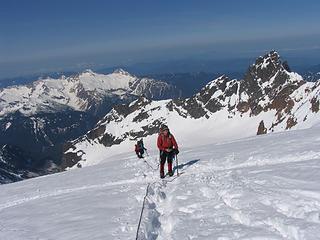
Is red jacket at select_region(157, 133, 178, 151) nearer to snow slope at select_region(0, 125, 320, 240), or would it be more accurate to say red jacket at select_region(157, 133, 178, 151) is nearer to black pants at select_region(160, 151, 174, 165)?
black pants at select_region(160, 151, 174, 165)

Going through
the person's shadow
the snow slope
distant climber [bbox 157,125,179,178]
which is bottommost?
the person's shadow

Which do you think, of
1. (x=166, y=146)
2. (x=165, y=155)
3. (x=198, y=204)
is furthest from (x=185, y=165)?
(x=198, y=204)

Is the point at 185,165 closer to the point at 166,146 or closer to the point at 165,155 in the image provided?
the point at 165,155

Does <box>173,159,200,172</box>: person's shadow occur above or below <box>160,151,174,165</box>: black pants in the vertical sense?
below

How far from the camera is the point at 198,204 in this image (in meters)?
18.5

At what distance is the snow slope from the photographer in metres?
15.2

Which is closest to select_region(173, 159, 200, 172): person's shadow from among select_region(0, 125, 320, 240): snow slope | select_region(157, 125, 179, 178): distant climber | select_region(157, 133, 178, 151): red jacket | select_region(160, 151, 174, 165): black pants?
select_region(0, 125, 320, 240): snow slope

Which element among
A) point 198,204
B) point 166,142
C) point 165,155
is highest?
point 166,142

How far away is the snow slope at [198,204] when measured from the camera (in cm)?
1516

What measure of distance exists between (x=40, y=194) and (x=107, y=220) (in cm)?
1362

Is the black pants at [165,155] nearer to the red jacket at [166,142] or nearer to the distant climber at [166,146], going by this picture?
the distant climber at [166,146]

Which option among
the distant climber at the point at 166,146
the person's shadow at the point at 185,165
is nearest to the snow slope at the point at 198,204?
the person's shadow at the point at 185,165

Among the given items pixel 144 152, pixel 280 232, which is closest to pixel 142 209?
pixel 280 232

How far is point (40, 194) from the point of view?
3031 centimetres
